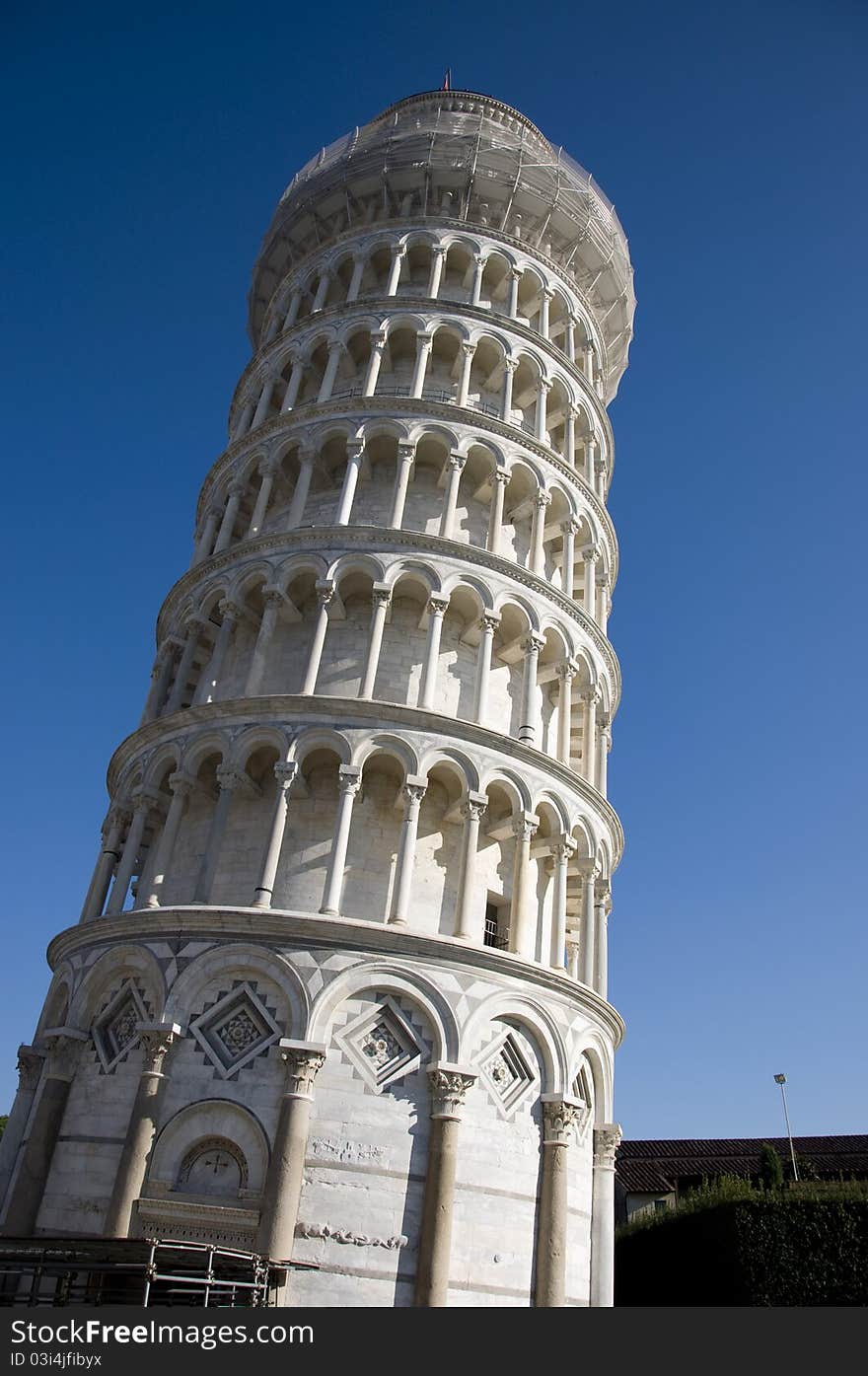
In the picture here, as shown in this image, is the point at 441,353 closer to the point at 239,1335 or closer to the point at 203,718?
the point at 203,718

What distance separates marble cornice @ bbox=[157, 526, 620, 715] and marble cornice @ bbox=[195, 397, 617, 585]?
12.4ft

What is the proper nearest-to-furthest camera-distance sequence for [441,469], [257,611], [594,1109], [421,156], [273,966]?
[273,966], [594,1109], [257,611], [441,469], [421,156]

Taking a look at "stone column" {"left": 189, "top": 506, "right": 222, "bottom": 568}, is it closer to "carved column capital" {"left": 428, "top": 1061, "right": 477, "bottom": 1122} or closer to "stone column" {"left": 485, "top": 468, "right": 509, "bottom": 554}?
"stone column" {"left": 485, "top": 468, "right": 509, "bottom": 554}

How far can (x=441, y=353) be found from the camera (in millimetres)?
28141

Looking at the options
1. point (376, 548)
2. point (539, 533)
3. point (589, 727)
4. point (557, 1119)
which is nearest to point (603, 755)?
point (589, 727)

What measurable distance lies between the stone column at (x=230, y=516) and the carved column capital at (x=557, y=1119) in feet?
48.1

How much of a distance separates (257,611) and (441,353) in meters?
9.79

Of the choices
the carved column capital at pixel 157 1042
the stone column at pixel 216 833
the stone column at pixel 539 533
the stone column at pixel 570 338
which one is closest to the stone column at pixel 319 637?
the stone column at pixel 216 833

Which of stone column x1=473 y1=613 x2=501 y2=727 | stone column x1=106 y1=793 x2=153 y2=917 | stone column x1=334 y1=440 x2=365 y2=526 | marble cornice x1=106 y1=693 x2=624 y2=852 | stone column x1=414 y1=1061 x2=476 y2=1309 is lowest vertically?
stone column x1=414 y1=1061 x2=476 y2=1309

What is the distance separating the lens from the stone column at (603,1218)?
61.6 ft

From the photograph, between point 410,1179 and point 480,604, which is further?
point 480,604

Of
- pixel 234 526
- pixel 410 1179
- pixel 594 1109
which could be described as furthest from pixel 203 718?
pixel 594 1109

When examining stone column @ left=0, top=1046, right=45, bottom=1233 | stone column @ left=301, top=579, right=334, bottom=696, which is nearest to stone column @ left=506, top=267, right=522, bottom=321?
stone column @ left=301, top=579, right=334, bottom=696

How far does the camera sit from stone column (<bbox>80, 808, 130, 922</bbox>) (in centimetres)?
2125
